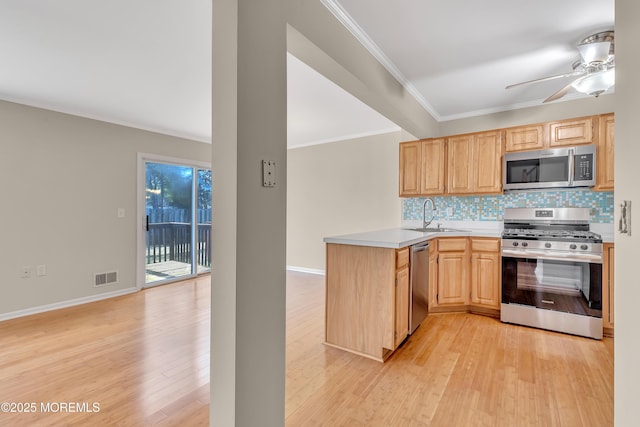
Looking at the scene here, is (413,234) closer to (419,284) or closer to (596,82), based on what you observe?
(419,284)

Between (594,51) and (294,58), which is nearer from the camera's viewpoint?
(594,51)

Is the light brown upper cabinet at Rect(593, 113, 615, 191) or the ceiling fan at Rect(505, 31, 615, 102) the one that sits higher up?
the ceiling fan at Rect(505, 31, 615, 102)

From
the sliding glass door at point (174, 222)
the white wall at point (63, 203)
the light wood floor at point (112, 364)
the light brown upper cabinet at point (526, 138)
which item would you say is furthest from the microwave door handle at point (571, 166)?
the white wall at point (63, 203)

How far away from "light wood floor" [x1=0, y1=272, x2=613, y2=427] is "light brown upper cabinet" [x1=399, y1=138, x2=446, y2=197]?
1608 mm

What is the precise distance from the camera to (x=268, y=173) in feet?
4.26

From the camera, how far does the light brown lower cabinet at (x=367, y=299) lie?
2336mm

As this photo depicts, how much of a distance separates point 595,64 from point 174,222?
5.42 m

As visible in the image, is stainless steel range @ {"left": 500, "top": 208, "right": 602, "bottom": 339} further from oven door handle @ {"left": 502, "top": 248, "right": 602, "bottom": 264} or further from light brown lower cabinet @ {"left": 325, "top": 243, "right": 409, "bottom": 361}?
light brown lower cabinet @ {"left": 325, "top": 243, "right": 409, "bottom": 361}

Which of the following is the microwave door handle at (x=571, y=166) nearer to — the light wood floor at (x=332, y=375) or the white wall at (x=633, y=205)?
the light wood floor at (x=332, y=375)

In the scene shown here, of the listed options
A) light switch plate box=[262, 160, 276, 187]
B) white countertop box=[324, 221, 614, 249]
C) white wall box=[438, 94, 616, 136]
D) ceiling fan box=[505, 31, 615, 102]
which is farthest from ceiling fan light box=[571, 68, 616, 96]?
light switch plate box=[262, 160, 276, 187]

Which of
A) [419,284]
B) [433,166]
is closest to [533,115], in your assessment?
[433,166]

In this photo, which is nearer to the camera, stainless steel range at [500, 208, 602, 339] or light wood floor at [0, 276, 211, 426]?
light wood floor at [0, 276, 211, 426]

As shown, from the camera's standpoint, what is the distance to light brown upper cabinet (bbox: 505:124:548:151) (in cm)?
317

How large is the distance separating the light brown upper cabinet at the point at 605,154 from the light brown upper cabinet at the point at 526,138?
432 millimetres
